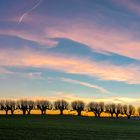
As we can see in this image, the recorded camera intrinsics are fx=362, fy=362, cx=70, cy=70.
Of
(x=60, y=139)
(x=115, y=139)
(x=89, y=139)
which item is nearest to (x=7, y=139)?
(x=60, y=139)

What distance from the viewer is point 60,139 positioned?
35.3m

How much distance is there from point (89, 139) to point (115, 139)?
377cm

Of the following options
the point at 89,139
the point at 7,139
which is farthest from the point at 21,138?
the point at 89,139

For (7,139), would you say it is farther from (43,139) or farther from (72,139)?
(72,139)

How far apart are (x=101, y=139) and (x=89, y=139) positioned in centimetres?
193

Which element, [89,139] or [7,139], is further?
[89,139]

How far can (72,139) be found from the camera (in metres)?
36.6

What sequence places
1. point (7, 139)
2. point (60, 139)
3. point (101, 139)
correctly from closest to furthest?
point (7, 139) → point (60, 139) → point (101, 139)

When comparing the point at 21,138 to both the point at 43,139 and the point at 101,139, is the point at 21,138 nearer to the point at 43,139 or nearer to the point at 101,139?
the point at 43,139

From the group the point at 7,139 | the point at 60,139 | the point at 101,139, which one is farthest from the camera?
the point at 101,139

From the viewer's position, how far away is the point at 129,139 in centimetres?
4097

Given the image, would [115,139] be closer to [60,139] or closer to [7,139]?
[60,139]

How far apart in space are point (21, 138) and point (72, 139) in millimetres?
5665

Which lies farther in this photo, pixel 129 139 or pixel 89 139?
pixel 129 139
